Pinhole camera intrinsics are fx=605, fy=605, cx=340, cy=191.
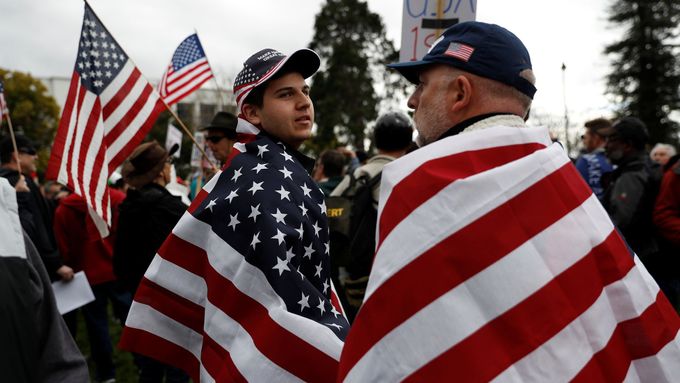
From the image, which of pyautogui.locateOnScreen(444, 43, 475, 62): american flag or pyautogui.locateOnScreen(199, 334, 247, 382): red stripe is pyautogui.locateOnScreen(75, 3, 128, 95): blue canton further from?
pyautogui.locateOnScreen(444, 43, 475, 62): american flag

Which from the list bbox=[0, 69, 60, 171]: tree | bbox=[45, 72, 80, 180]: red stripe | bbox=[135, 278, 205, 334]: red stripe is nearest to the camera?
bbox=[135, 278, 205, 334]: red stripe

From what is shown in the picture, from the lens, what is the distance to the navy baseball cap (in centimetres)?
181

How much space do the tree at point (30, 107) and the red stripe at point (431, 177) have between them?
46.1 meters

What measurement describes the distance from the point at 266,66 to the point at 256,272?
39.5 inches

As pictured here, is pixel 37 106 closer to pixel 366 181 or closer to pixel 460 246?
pixel 366 181

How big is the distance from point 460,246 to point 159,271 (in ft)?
4.61

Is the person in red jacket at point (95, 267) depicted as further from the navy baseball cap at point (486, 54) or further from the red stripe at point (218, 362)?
the navy baseball cap at point (486, 54)

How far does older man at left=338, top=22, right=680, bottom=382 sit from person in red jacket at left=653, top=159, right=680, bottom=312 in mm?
4050

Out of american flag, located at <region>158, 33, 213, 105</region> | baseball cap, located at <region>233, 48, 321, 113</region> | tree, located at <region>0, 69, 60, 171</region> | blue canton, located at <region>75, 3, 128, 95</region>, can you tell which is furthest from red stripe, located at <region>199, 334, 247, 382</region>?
tree, located at <region>0, 69, 60, 171</region>

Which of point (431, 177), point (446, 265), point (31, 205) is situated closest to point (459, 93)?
point (431, 177)

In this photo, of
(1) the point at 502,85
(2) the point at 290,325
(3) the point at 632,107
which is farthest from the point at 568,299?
(3) the point at 632,107

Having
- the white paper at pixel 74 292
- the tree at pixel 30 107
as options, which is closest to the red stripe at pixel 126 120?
the white paper at pixel 74 292

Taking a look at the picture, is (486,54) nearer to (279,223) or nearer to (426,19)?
(279,223)

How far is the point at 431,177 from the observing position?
5.18 feet
